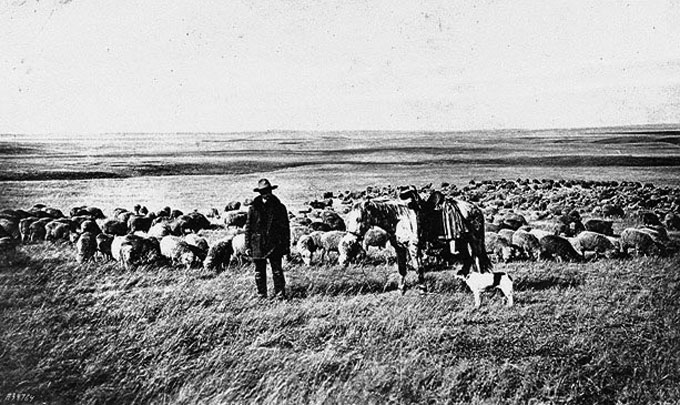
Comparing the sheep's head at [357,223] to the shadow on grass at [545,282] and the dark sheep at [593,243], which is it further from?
the dark sheep at [593,243]

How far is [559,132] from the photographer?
13.5 ft

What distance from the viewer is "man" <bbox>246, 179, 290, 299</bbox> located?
3439 mm

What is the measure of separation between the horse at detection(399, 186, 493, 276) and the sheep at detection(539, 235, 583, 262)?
0.61 m

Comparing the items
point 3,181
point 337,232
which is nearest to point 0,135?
point 3,181

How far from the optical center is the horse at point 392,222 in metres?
3.69

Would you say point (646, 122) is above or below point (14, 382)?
above

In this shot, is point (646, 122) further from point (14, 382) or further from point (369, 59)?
point (14, 382)

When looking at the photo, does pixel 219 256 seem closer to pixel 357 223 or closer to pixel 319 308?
pixel 319 308

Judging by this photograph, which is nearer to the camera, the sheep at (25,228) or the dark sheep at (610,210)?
the sheep at (25,228)

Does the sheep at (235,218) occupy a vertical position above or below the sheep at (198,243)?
above

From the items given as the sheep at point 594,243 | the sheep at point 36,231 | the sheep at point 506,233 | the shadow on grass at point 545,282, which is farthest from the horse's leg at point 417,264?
the sheep at point 36,231

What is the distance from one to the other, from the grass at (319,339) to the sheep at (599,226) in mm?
524

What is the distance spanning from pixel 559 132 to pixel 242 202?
2.46 m

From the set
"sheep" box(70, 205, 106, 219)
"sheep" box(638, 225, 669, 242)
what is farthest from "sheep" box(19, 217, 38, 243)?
"sheep" box(638, 225, 669, 242)
